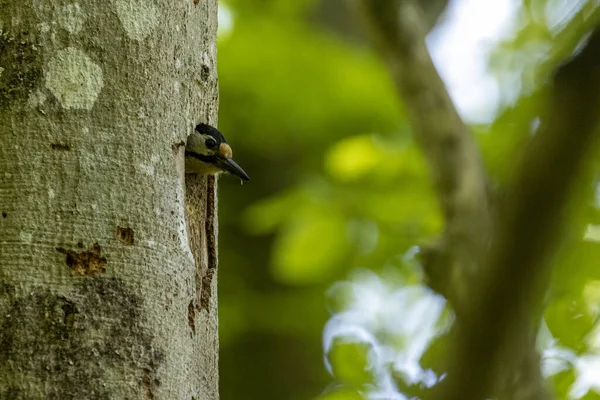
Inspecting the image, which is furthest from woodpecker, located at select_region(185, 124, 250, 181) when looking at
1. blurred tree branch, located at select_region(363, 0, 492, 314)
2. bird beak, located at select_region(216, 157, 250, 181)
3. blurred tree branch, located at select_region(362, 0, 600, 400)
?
blurred tree branch, located at select_region(363, 0, 492, 314)

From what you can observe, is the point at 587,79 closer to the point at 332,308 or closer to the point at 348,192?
the point at 348,192

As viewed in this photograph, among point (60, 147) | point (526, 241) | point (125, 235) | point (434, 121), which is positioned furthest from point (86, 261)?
point (434, 121)

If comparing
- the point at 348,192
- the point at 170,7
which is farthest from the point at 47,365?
the point at 348,192

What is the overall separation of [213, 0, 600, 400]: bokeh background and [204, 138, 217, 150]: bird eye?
0.98 metres

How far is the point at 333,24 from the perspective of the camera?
24.4 ft

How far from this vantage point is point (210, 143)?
237 cm

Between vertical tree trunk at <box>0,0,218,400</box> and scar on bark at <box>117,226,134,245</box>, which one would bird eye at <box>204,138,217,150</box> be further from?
scar on bark at <box>117,226,134,245</box>

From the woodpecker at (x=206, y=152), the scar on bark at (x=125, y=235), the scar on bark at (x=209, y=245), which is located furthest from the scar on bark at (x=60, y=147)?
the scar on bark at (x=209, y=245)

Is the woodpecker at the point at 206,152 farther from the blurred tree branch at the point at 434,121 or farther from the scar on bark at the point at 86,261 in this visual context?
the blurred tree branch at the point at 434,121

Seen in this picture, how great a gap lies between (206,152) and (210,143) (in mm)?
47

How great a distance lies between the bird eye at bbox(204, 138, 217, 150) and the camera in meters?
2.34

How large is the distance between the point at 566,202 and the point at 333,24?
645cm

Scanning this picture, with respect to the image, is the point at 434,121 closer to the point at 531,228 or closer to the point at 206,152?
the point at 206,152

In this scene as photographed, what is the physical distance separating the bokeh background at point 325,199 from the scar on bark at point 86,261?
1.26 m
